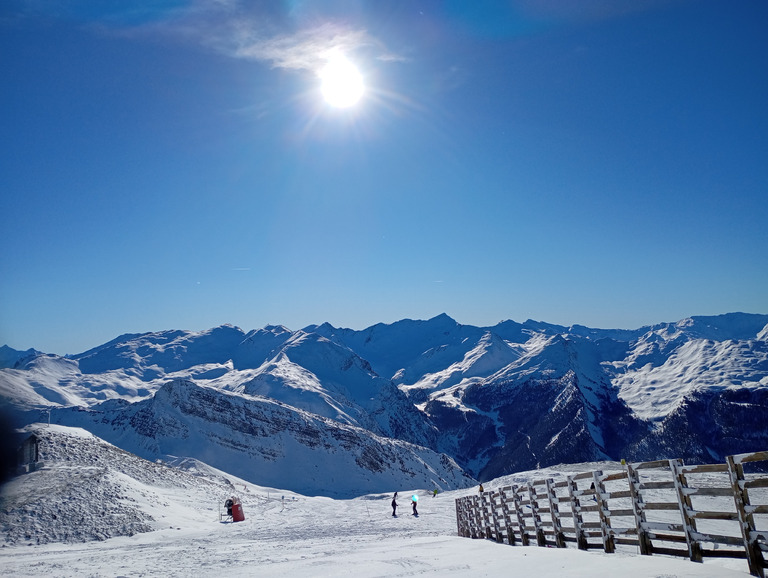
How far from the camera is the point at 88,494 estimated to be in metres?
29.7

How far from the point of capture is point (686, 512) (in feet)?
28.7

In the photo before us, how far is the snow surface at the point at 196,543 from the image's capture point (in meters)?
10.1

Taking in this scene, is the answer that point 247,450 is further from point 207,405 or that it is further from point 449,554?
point 449,554

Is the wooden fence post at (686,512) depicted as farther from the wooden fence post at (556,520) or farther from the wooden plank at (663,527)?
the wooden fence post at (556,520)

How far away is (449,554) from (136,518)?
2205 cm

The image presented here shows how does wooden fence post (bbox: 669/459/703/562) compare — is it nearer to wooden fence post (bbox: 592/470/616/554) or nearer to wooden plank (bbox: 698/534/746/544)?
wooden plank (bbox: 698/534/746/544)

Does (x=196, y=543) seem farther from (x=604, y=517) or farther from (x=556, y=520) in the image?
(x=604, y=517)

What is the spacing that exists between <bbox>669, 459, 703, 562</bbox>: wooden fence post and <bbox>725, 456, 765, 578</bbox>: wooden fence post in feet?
2.98

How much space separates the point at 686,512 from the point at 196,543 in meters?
18.0

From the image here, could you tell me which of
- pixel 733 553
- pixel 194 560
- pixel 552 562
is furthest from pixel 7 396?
pixel 733 553

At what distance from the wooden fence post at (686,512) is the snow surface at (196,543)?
42 centimetres

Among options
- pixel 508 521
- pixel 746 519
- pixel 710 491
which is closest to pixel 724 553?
pixel 710 491

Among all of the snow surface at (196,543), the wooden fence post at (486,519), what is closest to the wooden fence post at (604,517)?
the snow surface at (196,543)

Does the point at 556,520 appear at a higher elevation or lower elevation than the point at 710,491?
lower
